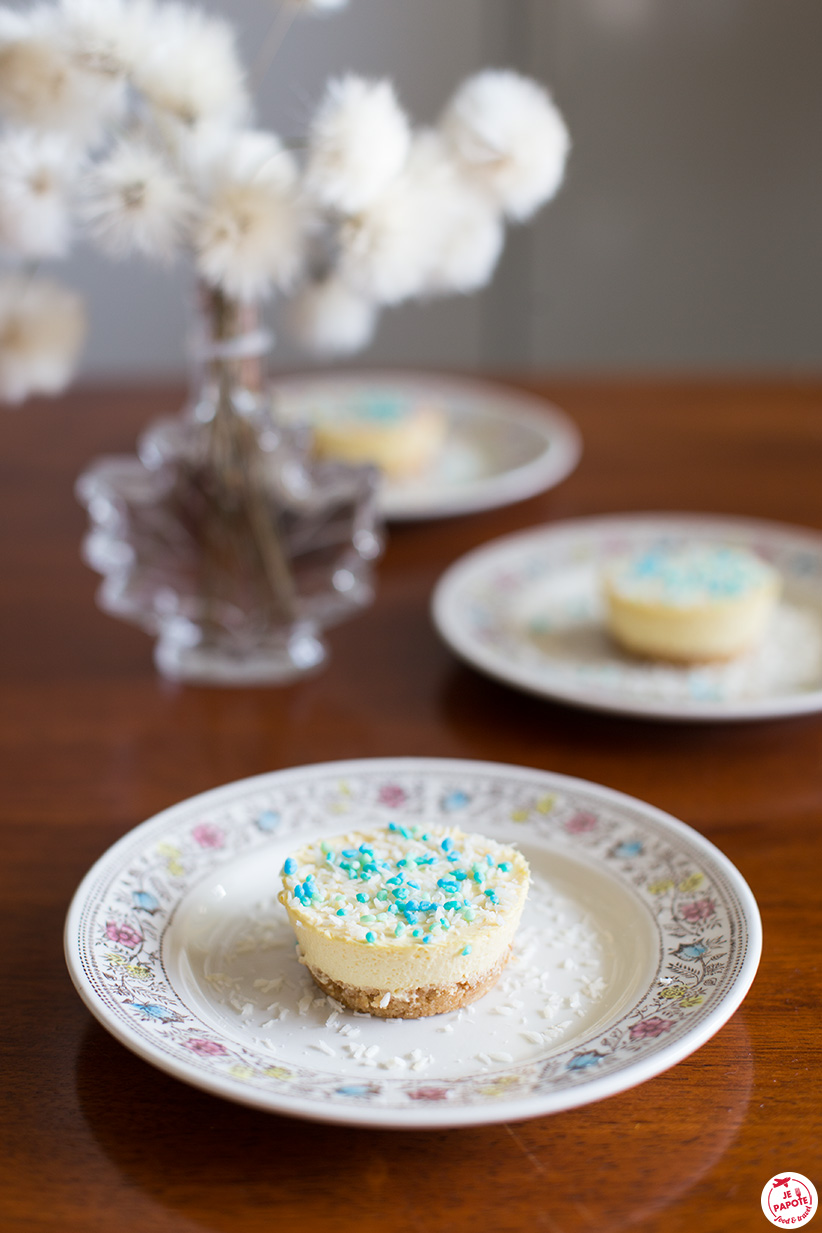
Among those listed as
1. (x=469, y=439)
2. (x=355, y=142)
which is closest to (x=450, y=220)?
(x=355, y=142)

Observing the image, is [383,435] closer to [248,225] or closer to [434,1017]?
[248,225]

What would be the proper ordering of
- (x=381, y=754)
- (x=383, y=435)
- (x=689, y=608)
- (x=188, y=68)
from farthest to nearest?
(x=383, y=435)
(x=689, y=608)
(x=381, y=754)
(x=188, y=68)

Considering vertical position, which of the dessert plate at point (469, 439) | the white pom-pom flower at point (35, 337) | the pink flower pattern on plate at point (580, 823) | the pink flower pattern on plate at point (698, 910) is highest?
the white pom-pom flower at point (35, 337)

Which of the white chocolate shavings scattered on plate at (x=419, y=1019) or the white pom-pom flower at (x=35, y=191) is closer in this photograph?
the white chocolate shavings scattered on plate at (x=419, y=1019)

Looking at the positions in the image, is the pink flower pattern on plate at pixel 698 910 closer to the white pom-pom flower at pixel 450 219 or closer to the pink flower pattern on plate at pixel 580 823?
the pink flower pattern on plate at pixel 580 823

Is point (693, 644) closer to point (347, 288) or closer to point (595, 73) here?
point (347, 288)

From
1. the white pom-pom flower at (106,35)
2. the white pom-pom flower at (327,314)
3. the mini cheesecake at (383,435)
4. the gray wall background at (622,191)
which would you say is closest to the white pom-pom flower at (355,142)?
the white pom-pom flower at (106,35)
